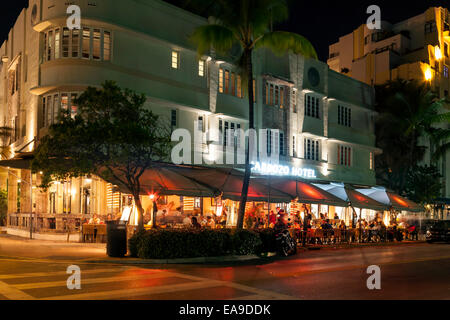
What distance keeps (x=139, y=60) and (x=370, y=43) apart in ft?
141

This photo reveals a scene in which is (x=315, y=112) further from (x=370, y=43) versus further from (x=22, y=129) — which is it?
(x=370, y=43)

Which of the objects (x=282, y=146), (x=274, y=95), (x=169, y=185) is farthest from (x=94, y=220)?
(x=274, y=95)

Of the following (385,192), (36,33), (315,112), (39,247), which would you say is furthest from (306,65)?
(39,247)

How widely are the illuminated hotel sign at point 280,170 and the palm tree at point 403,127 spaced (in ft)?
41.2

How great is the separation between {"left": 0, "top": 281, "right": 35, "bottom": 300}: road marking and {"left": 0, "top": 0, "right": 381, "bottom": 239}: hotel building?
9591 millimetres

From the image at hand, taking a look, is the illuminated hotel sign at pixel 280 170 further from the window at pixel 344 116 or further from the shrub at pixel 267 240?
Answer: the shrub at pixel 267 240

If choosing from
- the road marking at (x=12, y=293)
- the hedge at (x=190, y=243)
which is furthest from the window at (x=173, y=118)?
the road marking at (x=12, y=293)

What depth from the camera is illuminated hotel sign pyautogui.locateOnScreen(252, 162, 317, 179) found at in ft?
102

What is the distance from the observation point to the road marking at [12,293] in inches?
387

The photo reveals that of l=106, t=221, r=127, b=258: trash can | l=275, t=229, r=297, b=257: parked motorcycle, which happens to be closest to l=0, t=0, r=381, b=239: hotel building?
l=106, t=221, r=127, b=258: trash can

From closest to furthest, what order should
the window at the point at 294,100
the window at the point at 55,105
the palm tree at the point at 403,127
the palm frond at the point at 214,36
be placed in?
the palm frond at the point at 214,36
the window at the point at 55,105
the window at the point at 294,100
the palm tree at the point at 403,127

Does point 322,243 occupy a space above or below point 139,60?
below

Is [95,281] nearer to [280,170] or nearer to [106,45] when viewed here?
[106,45]
